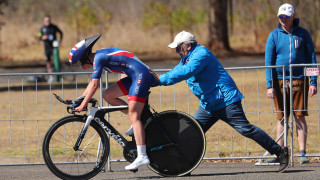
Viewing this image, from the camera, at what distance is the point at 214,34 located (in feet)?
106

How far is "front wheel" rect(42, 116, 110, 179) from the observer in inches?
312

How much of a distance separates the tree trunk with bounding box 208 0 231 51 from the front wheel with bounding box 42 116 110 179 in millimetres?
23906

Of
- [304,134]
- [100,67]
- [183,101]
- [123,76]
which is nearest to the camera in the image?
[100,67]

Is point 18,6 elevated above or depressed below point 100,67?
above

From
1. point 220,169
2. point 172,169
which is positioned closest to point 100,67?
point 172,169

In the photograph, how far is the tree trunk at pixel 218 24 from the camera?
31.9 meters

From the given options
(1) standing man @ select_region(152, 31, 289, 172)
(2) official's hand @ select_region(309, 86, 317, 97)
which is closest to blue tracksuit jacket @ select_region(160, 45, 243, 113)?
(1) standing man @ select_region(152, 31, 289, 172)

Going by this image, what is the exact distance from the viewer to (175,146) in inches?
323

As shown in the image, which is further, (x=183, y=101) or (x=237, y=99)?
(x=183, y=101)

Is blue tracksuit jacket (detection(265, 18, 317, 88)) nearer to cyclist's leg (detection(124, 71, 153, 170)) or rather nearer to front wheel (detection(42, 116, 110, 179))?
cyclist's leg (detection(124, 71, 153, 170))

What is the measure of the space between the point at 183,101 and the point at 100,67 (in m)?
2.56

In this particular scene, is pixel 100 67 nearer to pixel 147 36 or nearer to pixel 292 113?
pixel 292 113

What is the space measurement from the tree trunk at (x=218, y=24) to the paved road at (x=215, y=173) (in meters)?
22.9

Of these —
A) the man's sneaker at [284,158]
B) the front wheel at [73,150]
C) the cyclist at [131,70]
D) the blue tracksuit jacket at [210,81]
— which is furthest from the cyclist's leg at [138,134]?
the man's sneaker at [284,158]
